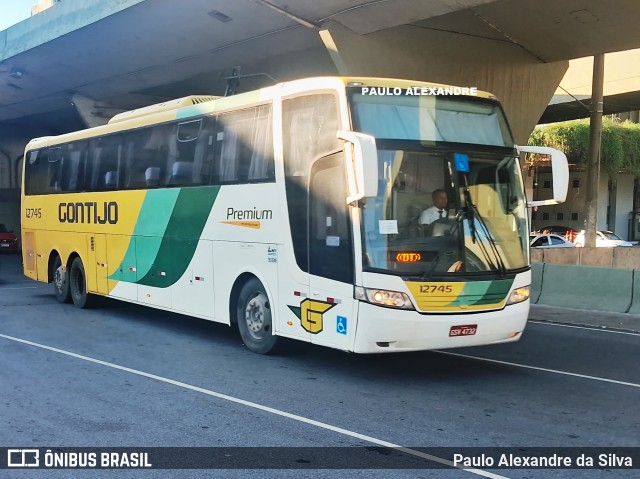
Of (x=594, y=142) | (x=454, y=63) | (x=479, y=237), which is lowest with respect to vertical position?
(x=479, y=237)

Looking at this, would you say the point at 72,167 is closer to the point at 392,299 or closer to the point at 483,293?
the point at 392,299

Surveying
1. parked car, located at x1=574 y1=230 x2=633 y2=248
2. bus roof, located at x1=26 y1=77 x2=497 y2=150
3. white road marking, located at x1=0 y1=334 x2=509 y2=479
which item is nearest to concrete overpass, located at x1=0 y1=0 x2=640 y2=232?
bus roof, located at x1=26 y1=77 x2=497 y2=150

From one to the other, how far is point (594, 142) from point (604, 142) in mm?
21757

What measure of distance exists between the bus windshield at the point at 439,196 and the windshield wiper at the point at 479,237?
11mm

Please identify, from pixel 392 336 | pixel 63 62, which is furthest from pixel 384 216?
pixel 63 62

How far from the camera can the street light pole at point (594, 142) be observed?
2075 cm

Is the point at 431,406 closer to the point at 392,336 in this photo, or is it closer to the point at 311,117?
the point at 392,336

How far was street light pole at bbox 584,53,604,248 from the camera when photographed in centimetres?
2075

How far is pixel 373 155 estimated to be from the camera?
6809 millimetres

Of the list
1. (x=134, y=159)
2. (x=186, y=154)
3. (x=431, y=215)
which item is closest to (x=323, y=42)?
(x=134, y=159)

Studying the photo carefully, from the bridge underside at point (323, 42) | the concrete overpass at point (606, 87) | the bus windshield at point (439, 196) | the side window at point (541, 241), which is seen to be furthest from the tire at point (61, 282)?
the concrete overpass at point (606, 87)

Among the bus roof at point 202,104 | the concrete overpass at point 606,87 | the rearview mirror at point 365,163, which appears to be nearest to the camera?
the rearview mirror at point 365,163

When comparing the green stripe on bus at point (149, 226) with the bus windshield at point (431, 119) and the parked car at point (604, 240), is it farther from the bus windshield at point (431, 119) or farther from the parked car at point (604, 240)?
the parked car at point (604, 240)

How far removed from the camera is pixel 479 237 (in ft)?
25.2
